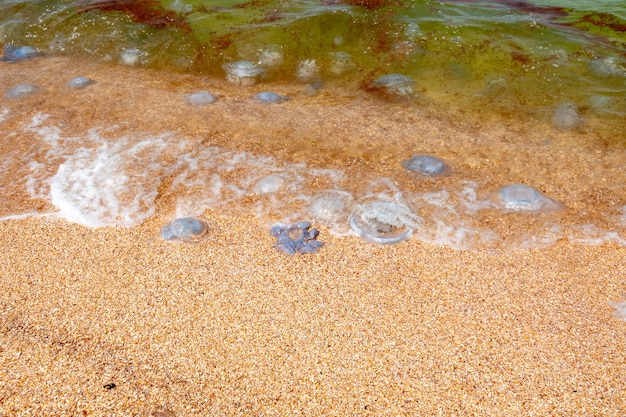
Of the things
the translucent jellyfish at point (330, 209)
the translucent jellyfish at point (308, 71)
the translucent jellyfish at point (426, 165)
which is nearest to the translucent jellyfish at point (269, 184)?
the translucent jellyfish at point (330, 209)

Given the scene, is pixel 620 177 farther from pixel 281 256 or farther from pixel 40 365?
pixel 40 365

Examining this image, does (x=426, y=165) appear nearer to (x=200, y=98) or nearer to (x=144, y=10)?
(x=200, y=98)

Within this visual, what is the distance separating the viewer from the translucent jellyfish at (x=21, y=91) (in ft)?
25.9

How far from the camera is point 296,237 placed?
4957mm

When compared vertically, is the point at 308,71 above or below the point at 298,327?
above

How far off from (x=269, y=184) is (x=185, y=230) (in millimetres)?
1347

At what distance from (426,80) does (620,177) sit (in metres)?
3.69

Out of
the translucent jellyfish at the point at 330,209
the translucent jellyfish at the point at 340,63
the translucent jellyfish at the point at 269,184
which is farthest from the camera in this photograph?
the translucent jellyfish at the point at 340,63

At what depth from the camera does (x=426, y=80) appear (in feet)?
28.0

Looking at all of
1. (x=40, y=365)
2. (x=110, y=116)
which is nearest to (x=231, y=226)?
(x=40, y=365)

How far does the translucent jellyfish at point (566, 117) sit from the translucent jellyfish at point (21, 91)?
8795 mm

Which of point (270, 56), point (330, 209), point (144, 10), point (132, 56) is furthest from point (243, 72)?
point (330, 209)

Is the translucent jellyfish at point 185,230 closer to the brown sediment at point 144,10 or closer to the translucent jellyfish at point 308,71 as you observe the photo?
the translucent jellyfish at point 308,71

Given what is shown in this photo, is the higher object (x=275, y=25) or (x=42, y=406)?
(x=275, y=25)
